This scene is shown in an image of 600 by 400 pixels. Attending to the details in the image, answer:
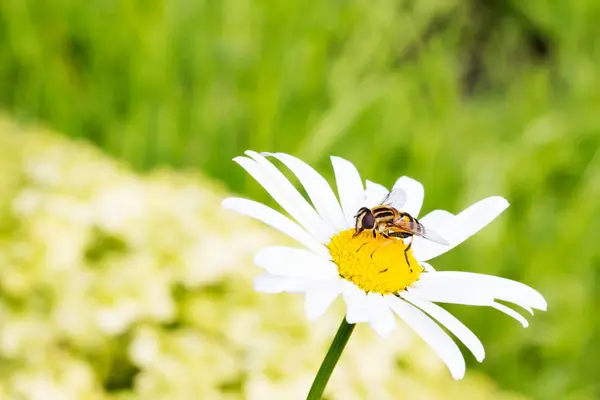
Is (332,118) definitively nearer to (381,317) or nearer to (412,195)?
(412,195)

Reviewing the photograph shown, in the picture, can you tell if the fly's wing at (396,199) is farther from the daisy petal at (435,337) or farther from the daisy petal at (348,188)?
the daisy petal at (435,337)

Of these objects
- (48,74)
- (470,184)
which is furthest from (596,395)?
(48,74)

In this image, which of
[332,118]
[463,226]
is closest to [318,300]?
[463,226]

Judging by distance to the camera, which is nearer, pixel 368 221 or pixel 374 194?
pixel 368 221

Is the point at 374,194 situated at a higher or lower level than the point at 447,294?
higher

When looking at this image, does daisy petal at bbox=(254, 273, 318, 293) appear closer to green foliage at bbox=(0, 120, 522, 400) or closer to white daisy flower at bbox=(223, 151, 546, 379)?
white daisy flower at bbox=(223, 151, 546, 379)

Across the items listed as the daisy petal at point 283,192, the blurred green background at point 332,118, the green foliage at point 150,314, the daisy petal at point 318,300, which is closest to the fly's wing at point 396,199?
the daisy petal at point 283,192
